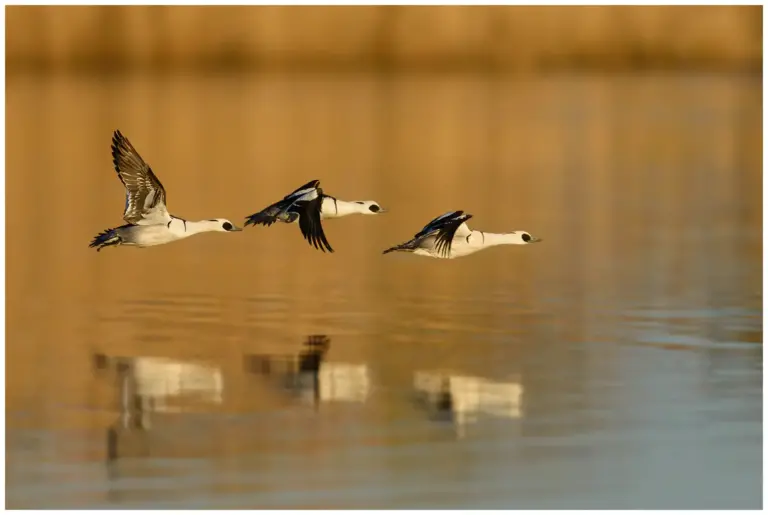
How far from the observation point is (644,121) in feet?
36.3

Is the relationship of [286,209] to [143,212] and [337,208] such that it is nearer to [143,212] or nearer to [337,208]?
[337,208]

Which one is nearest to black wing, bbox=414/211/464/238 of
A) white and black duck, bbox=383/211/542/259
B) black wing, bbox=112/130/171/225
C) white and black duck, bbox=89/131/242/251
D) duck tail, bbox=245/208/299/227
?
white and black duck, bbox=383/211/542/259

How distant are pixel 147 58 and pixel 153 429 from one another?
6478 millimetres

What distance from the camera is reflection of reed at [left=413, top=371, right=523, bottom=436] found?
225 inches

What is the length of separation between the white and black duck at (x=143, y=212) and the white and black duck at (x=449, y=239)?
882 mm

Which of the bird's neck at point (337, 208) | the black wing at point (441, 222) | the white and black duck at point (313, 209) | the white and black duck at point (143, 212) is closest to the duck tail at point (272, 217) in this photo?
the white and black duck at point (313, 209)

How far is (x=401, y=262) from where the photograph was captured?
331 inches

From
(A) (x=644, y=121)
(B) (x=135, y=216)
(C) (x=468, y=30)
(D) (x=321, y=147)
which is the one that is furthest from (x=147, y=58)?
(B) (x=135, y=216)

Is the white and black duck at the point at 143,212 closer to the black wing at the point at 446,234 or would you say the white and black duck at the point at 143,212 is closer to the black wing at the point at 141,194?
the black wing at the point at 141,194

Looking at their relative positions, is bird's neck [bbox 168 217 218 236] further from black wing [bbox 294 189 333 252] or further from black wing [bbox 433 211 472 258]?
black wing [bbox 433 211 472 258]

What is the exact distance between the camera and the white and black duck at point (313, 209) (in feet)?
22.3

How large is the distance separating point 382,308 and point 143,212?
54.0 inches

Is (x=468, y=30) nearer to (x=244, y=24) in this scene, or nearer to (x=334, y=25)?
(x=334, y=25)

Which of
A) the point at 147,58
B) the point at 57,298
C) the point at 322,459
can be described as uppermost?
the point at 147,58
